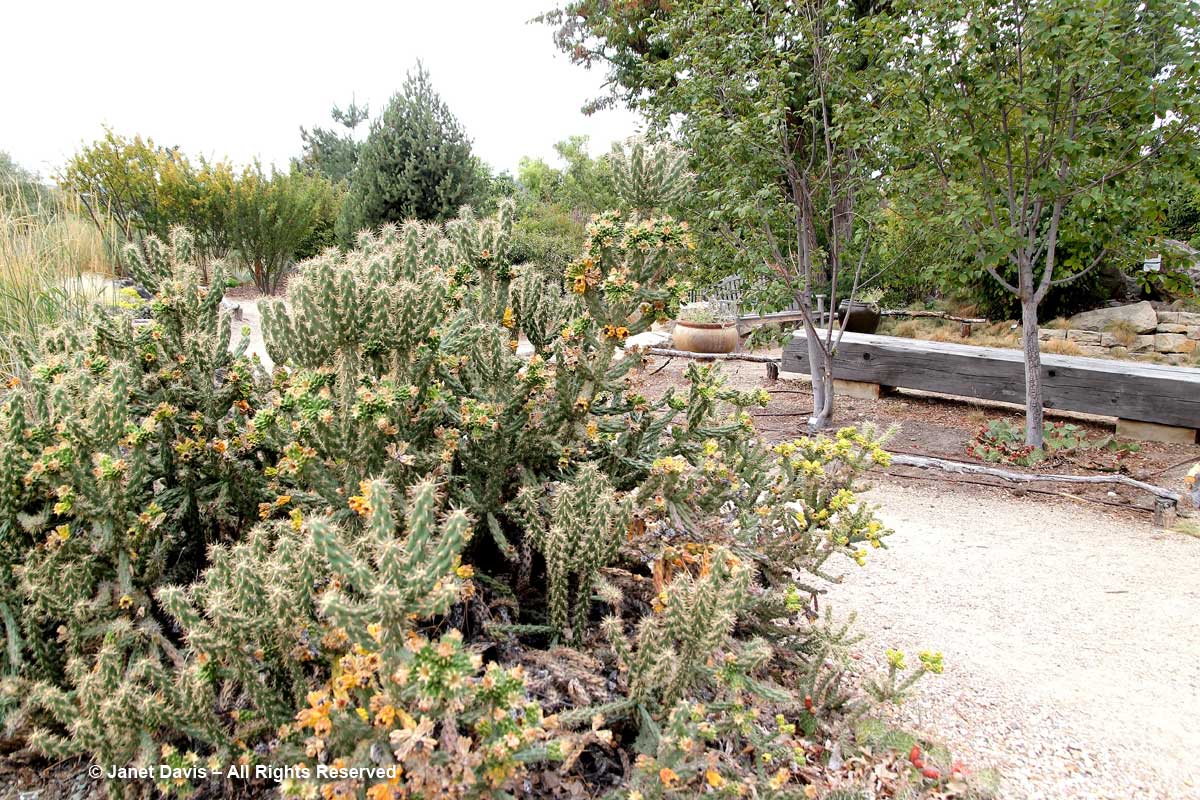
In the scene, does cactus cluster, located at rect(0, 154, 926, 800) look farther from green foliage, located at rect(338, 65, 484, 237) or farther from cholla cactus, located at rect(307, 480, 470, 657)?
green foliage, located at rect(338, 65, 484, 237)

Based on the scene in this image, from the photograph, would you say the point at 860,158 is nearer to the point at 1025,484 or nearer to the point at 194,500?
the point at 1025,484

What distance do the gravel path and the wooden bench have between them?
6.52ft

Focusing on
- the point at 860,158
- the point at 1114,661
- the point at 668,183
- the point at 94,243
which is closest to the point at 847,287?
the point at 860,158

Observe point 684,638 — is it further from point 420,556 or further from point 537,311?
point 537,311

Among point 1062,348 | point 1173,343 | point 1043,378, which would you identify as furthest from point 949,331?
point 1043,378

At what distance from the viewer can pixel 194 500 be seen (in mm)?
2035

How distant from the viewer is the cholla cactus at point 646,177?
7.12ft

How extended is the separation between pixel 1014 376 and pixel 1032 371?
1.28 metres

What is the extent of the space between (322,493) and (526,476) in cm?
58

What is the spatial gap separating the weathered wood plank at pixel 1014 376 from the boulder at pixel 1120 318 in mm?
3658

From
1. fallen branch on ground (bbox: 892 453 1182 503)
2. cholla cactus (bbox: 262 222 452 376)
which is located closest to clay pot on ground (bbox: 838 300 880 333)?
fallen branch on ground (bbox: 892 453 1182 503)

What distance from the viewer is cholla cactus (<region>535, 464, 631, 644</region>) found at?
5.69 feet

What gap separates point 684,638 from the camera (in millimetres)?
1593

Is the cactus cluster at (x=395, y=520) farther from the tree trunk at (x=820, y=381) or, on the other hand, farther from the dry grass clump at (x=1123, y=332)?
the dry grass clump at (x=1123, y=332)
